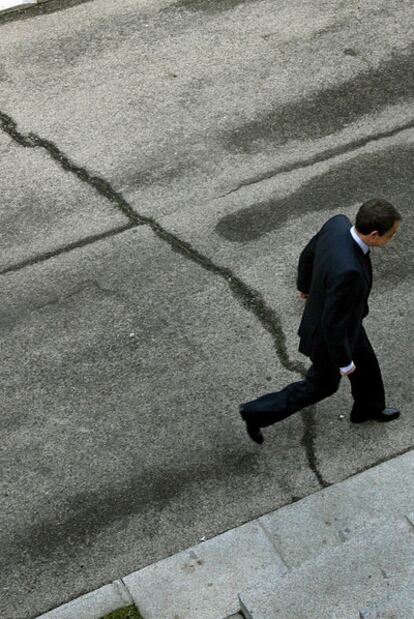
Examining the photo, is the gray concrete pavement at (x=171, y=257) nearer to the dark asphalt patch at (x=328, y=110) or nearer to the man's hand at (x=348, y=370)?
the dark asphalt patch at (x=328, y=110)

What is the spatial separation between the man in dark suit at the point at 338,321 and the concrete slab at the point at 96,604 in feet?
4.67

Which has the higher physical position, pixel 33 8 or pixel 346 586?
pixel 346 586

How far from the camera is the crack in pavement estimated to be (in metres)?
7.23

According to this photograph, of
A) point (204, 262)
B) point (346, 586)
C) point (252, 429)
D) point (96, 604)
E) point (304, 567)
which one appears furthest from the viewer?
point (204, 262)

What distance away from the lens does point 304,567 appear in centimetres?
577

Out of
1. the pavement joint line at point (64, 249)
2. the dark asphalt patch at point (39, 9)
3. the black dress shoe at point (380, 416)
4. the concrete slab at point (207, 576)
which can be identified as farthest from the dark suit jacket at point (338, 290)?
the dark asphalt patch at point (39, 9)

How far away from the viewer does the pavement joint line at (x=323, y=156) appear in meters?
9.38

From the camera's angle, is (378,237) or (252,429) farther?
(252,429)

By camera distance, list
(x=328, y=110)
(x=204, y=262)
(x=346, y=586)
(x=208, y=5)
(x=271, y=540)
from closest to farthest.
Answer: (x=346, y=586)
(x=271, y=540)
(x=204, y=262)
(x=328, y=110)
(x=208, y=5)

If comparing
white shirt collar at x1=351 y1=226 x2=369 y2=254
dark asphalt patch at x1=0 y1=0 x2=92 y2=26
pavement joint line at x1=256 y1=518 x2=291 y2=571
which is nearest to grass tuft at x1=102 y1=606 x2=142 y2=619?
pavement joint line at x1=256 y1=518 x2=291 y2=571

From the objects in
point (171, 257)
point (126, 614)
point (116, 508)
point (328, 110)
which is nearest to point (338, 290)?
point (116, 508)

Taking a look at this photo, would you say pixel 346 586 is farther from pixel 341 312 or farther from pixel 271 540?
pixel 341 312

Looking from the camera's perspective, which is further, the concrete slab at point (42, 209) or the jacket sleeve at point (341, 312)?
the concrete slab at point (42, 209)

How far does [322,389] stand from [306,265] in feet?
2.66
